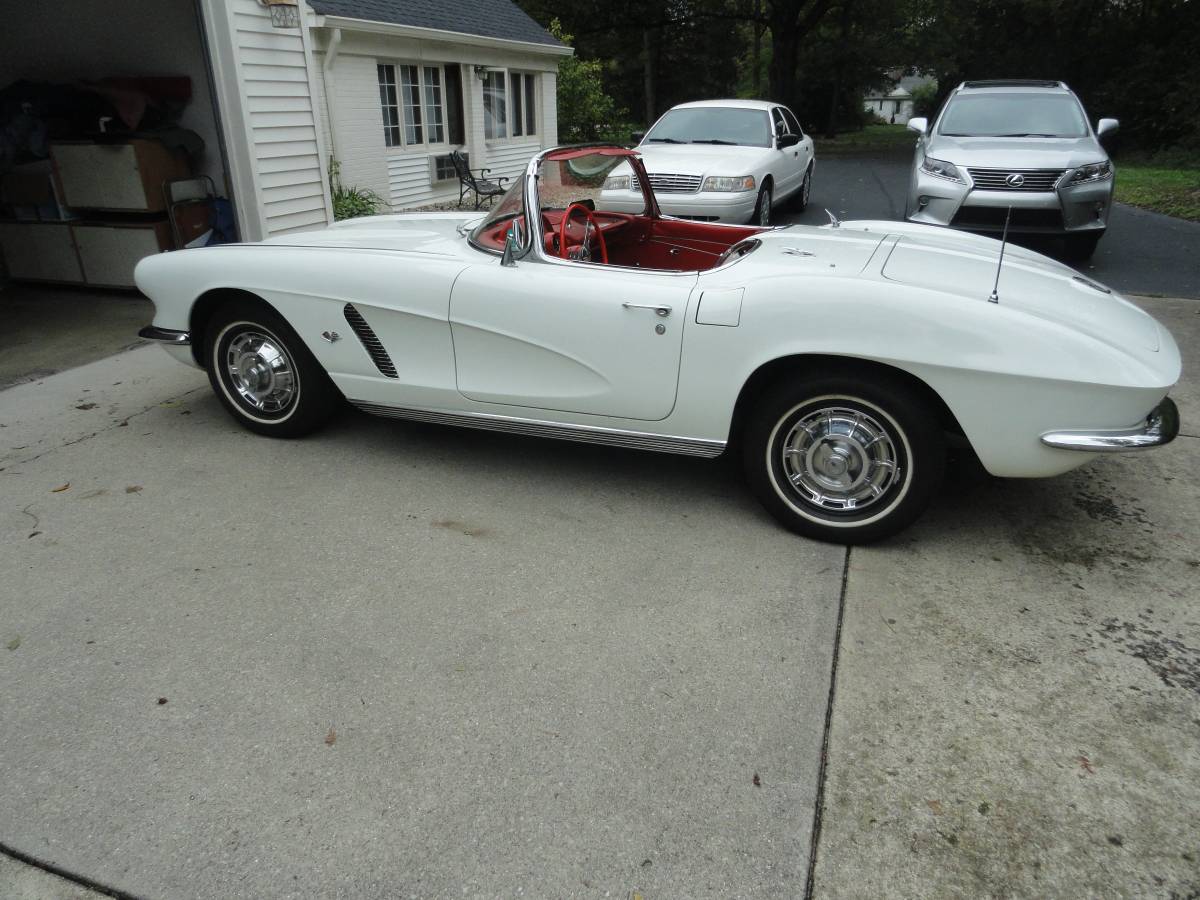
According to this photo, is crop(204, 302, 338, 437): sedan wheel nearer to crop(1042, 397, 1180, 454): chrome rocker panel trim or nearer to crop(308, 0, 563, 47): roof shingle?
crop(1042, 397, 1180, 454): chrome rocker panel trim

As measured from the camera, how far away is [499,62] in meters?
16.3

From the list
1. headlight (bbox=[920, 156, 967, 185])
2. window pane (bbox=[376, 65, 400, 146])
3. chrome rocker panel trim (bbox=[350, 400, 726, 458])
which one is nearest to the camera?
chrome rocker panel trim (bbox=[350, 400, 726, 458])

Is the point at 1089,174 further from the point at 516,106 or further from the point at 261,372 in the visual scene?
the point at 516,106

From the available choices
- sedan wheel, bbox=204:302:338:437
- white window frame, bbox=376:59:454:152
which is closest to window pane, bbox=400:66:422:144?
white window frame, bbox=376:59:454:152

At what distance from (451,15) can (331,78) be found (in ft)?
13.9

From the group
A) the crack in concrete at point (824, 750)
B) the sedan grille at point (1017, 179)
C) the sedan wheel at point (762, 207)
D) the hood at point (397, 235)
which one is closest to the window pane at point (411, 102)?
the sedan wheel at point (762, 207)

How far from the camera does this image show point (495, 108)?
16703 mm

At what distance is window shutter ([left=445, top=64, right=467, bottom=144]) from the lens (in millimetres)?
15234

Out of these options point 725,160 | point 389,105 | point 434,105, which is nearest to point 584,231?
point 725,160

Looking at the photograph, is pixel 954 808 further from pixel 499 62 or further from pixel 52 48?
pixel 499 62

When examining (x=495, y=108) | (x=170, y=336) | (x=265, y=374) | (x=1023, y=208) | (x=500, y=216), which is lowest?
(x=265, y=374)

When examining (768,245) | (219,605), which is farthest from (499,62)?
(219,605)

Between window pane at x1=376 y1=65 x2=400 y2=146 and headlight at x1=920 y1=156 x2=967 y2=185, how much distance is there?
27.8 feet

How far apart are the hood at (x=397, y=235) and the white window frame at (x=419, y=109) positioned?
9.32 meters
